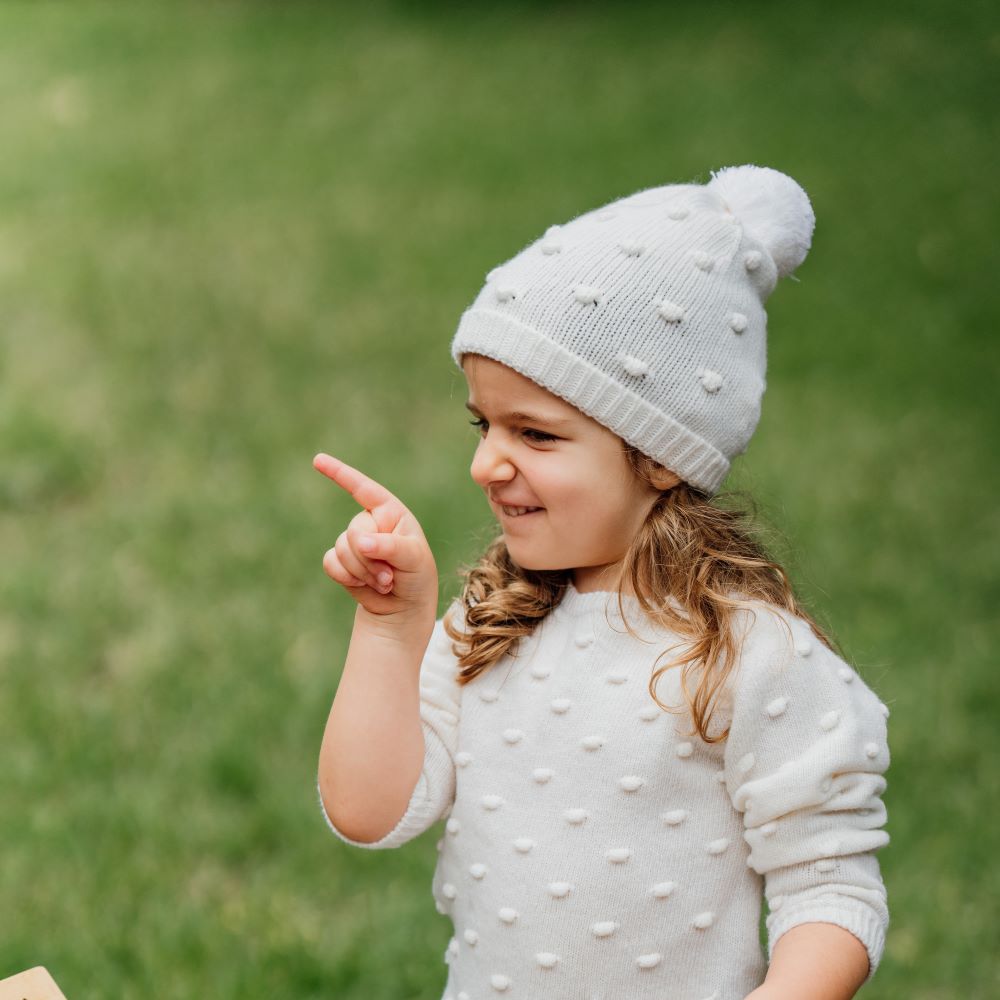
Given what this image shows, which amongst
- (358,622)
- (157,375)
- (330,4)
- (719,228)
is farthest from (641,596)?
(330,4)

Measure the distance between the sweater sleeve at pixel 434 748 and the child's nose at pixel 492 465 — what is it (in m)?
0.29

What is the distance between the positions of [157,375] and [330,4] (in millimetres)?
7554

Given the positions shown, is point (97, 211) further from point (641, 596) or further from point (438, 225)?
point (641, 596)

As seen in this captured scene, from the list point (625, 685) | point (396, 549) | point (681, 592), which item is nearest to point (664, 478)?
point (681, 592)

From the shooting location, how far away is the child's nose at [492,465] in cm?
183

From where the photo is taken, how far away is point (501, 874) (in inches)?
72.8

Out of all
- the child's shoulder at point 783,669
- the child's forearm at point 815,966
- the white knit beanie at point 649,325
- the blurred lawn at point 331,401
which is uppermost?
the white knit beanie at point 649,325

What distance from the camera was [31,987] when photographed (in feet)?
5.44

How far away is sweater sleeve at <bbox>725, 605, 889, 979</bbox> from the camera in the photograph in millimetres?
1717

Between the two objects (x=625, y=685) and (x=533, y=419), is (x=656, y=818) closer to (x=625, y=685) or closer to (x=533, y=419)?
(x=625, y=685)

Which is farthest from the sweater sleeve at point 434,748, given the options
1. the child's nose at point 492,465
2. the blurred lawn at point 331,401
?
the blurred lawn at point 331,401

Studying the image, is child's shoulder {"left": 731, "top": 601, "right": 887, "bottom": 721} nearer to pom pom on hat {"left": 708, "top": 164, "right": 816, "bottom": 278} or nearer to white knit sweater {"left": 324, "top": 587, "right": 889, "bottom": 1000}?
white knit sweater {"left": 324, "top": 587, "right": 889, "bottom": 1000}

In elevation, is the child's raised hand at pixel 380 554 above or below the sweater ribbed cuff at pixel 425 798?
above

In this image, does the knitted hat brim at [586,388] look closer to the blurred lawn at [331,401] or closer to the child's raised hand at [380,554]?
the child's raised hand at [380,554]
